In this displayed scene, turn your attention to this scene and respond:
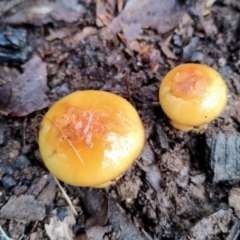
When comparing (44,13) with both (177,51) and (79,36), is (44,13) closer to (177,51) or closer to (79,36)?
(79,36)

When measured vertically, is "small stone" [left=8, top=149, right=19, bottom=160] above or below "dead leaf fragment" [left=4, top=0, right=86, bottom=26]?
below

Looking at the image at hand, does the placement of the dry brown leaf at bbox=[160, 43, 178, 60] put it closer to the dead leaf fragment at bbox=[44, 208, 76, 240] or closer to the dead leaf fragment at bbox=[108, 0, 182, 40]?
the dead leaf fragment at bbox=[108, 0, 182, 40]

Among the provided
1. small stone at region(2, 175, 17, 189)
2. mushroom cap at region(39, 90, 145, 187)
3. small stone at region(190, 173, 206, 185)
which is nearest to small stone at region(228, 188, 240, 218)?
small stone at region(190, 173, 206, 185)

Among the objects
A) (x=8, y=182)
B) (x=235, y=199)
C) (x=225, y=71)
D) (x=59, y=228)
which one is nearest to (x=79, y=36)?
(x=225, y=71)

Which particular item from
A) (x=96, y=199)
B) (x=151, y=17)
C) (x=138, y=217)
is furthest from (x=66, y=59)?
(x=138, y=217)

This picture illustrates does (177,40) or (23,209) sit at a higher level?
(177,40)

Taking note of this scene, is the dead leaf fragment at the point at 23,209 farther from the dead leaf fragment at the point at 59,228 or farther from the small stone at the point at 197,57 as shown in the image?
the small stone at the point at 197,57
